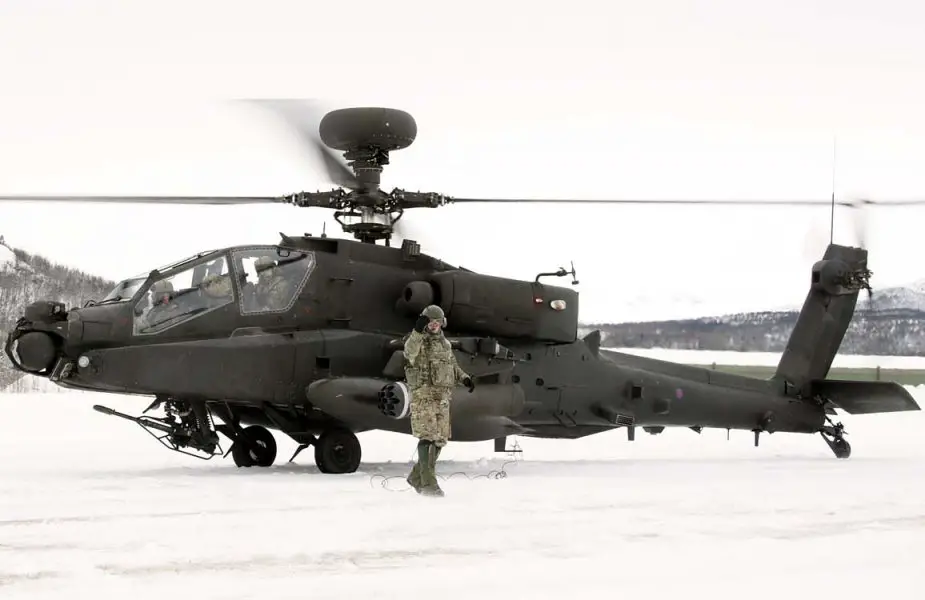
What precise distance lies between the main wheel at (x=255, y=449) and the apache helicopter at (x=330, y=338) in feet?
0.05

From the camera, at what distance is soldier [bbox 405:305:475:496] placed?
786cm

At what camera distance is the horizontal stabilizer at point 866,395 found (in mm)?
12430

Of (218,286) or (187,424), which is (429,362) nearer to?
(218,286)

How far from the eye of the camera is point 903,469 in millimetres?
10773

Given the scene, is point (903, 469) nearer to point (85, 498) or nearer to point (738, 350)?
point (738, 350)

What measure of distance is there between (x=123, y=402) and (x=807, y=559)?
1816 cm

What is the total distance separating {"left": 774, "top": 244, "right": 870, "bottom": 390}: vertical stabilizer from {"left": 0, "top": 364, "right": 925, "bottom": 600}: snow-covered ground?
2343 mm

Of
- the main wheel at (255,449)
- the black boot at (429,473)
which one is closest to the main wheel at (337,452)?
the main wheel at (255,449)

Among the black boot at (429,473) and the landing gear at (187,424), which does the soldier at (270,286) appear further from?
the black boot at (429,473)

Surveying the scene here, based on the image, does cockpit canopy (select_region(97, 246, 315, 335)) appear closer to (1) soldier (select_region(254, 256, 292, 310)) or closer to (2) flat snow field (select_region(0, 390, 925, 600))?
(1) soldier (select_region(254, 256, 292, 310))

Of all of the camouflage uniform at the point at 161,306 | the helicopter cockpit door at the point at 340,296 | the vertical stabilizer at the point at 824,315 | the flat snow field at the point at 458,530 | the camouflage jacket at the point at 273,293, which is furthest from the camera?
the vertical stabilizer at the point at 824,315

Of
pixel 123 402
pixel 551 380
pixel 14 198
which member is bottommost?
pixel 123 402

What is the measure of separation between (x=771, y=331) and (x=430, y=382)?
30.4 ft

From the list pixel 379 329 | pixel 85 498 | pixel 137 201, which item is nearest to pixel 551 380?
pixel 379 329
